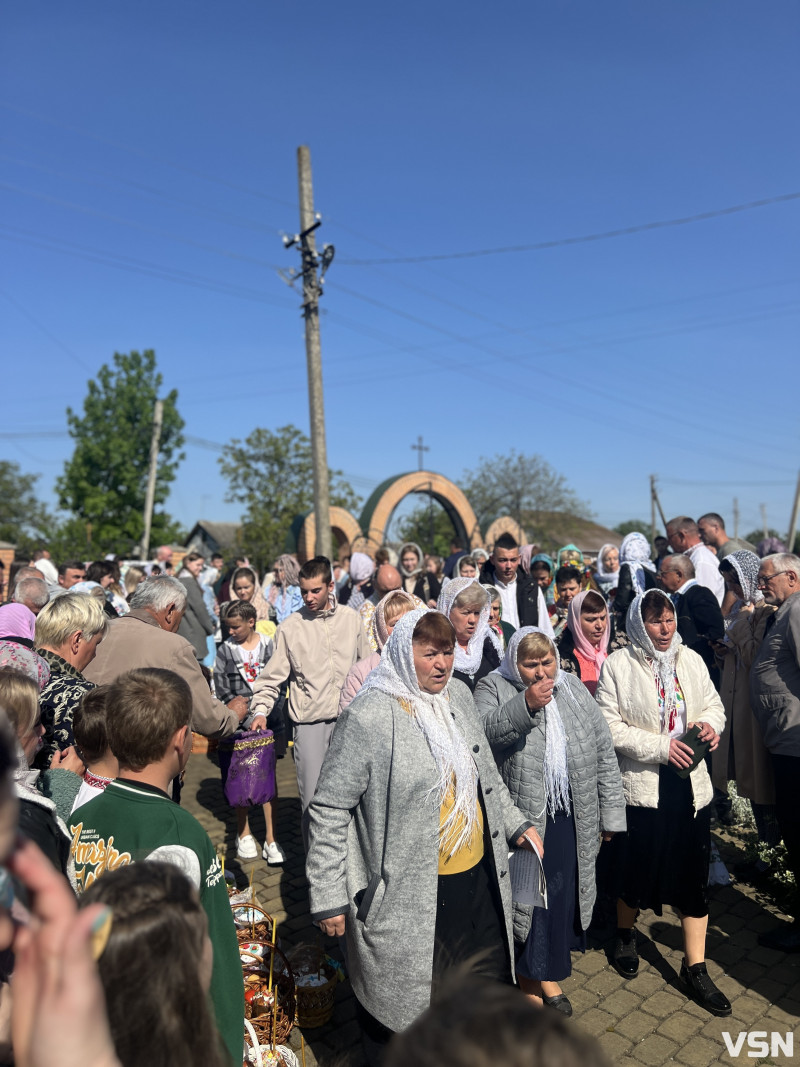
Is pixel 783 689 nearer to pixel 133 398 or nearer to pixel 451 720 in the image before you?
pixel 451 720

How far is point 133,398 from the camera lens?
3950 centimetres

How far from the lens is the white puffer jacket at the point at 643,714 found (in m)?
4.06

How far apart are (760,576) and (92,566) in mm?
6779

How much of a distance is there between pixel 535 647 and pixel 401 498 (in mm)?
17412

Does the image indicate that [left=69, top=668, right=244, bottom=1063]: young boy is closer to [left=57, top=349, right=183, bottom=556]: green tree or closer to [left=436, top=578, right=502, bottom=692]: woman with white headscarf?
[left=436, top=578, right=502, bottom=692]: woman with white headscarf

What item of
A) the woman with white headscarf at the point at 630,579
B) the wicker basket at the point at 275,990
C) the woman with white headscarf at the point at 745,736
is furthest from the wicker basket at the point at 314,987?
the woman with white headscarf at the point at 630,579

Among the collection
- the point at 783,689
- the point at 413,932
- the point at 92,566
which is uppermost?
the point at 92,566

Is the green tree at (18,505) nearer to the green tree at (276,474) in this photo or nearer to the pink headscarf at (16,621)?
the green tree at (276,474)

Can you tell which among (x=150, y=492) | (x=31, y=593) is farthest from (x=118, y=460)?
(x=31, y=593)

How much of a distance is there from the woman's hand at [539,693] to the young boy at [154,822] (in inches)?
72.8

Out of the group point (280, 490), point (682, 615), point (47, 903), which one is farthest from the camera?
point (280, 490)

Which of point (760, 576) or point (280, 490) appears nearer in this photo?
point (760, 576)

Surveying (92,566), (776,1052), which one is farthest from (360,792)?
(92,566)

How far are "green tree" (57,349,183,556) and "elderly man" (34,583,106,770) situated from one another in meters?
32.9
